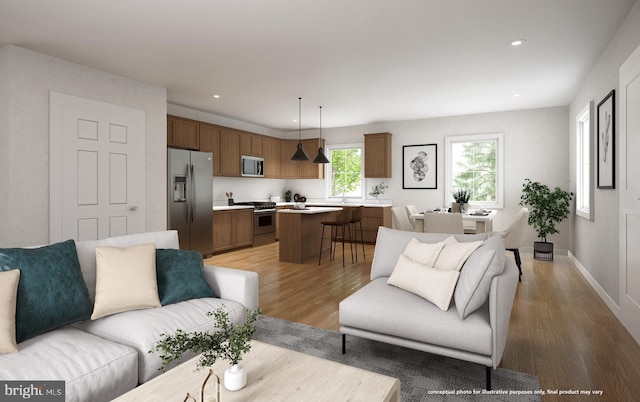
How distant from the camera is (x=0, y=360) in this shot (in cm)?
150

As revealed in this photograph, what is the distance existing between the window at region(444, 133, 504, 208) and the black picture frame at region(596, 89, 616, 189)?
2.73 meters

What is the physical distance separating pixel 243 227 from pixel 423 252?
191 inches

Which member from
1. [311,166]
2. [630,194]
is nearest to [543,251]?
[630,194]

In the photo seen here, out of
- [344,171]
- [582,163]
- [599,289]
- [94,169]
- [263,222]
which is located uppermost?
[344,171]

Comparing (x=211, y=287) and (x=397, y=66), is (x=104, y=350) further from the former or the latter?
(x=397, y=66)

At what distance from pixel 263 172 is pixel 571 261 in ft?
19.5

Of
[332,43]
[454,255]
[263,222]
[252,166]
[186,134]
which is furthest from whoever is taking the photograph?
[252,166]

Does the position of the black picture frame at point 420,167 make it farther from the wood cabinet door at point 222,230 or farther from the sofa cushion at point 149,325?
the sofa cushion at point 149,325

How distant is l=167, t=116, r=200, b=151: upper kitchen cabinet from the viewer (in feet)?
19.1

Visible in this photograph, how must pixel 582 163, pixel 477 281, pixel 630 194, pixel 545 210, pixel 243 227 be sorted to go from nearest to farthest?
pixel 477 281
pixel 630 194
pixel 582 163
pixel 545 210
pixel 243 227

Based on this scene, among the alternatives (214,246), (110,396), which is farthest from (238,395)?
(214,246)

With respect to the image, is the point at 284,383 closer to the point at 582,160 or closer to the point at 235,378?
the point at 235,378

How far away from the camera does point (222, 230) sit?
644 cm

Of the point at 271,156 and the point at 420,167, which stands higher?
the point at 271,156
